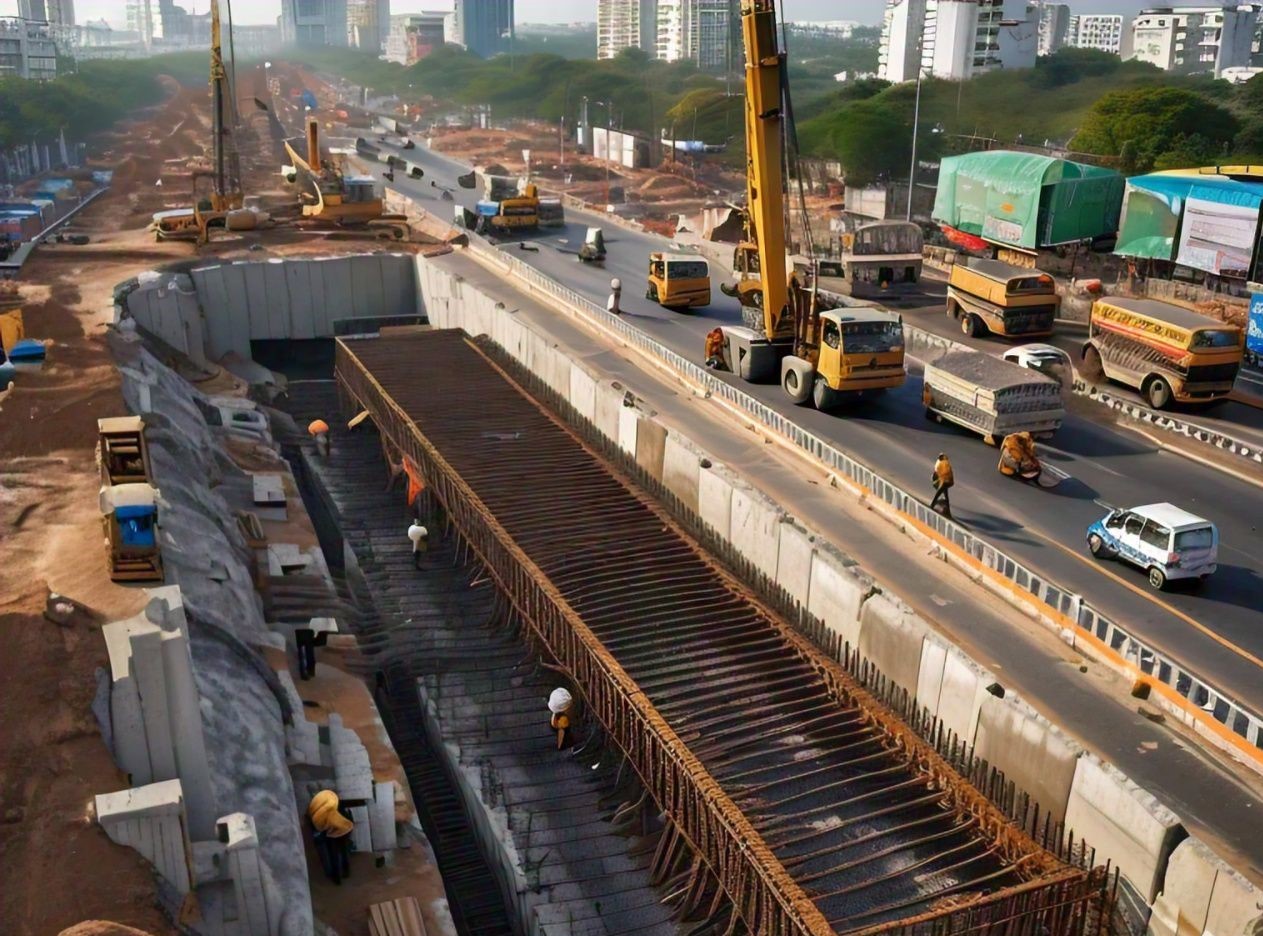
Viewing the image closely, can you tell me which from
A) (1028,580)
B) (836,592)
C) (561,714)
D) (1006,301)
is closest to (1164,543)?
(1028,580)

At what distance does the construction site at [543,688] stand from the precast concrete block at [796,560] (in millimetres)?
111

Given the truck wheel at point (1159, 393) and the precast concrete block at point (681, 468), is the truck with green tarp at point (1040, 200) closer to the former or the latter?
the truck wheel at point (1159, 393)

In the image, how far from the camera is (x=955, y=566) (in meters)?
23.8

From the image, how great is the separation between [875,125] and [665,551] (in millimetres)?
67652

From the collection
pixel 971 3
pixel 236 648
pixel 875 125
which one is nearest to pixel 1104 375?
pixel 236 648

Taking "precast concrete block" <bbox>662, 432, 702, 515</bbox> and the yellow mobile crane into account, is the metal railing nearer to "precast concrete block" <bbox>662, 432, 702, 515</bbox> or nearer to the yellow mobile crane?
the yellow mobile crane

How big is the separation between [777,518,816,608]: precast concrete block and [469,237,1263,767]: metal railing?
2.39 m

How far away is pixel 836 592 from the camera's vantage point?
23.5 m

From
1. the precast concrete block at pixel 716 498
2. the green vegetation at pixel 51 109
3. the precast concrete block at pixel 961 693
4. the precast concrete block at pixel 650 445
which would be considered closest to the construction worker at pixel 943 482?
the precast concrete block at pixel 716 498

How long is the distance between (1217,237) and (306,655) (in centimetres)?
3816

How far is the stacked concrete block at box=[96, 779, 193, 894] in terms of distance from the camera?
1501 cm

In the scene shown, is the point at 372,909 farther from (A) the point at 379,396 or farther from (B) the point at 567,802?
(A) the point at 379,396

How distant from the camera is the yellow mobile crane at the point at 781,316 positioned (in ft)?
105

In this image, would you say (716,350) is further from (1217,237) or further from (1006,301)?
(1217,237)
